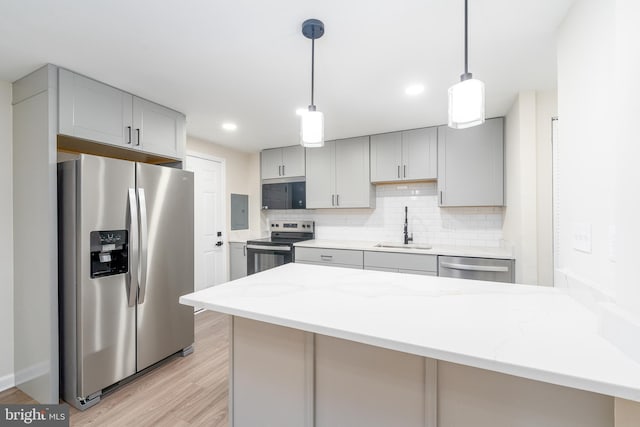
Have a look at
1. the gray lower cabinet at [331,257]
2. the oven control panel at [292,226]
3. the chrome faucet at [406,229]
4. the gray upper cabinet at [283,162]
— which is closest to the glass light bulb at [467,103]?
the gray lower cabinet at [331,257]

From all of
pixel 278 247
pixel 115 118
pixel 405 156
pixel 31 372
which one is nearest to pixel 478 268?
pixel 405 156

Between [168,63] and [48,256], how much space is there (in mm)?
1536

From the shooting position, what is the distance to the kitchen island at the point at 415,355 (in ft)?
2.57

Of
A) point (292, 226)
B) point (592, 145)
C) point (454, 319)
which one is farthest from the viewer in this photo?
point (292, 226)

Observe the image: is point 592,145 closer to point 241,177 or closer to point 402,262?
point 402,262

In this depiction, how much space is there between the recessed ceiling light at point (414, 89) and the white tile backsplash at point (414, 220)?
1436 millimetres

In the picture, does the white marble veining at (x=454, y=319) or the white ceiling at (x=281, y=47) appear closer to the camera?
the white marble veining at (x=454, y=319)

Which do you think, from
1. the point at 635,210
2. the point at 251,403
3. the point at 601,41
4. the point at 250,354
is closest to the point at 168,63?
the point at 250,354

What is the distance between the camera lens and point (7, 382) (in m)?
2.11

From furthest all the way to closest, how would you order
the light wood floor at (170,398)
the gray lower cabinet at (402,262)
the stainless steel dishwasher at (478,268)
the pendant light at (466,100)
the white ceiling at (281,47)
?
1. the gray lower cabinet at (402,262)
2. the stainless steel dishwasher at (478,268)
3. the light wood floor at (170,398)
4. the white ceiling at (281,47)
5. the pendant light at (466,100)

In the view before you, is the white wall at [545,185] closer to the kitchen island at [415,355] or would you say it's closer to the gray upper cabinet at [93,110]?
the kitchen island at [415,355]

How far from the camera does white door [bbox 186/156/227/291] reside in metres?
3.65

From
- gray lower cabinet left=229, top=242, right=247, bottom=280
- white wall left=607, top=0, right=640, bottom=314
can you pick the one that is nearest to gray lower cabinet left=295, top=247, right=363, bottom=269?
gray lower cabinet left=229, top=242, right=247, bottom=280

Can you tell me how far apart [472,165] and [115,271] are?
3.47m
